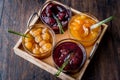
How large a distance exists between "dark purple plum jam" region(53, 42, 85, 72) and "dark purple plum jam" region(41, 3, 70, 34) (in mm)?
80

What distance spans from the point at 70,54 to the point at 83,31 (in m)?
0.10

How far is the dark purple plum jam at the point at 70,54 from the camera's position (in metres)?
0.95

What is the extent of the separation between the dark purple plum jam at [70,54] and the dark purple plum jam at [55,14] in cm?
8

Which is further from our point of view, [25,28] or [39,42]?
[25,28]

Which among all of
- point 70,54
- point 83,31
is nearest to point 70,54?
point 70,54

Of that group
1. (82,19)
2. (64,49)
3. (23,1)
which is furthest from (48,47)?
(23,1)

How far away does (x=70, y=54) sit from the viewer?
96 centimetres

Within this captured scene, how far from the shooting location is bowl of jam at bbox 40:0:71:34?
1047 millimetres

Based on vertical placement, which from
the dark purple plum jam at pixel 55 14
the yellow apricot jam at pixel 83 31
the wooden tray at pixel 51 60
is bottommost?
the wooden tray at pixel 51 60

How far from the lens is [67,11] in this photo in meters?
1.07

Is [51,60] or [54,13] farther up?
[54,13]

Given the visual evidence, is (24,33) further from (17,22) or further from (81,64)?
(81,64)

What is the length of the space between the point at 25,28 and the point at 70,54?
234 millimetres

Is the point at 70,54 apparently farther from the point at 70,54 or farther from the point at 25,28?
the point at 25,28
